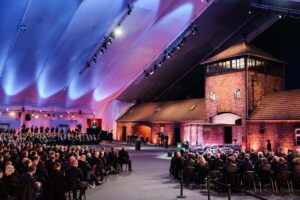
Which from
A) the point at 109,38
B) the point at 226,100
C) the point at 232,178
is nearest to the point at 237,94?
the point at 226,100

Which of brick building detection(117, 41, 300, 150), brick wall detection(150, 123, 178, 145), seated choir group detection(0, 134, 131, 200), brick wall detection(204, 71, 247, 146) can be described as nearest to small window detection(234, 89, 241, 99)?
brick building detection(117, 41, 300, 150)

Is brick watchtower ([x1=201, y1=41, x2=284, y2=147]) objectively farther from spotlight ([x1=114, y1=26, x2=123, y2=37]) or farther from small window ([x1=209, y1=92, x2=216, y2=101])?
spotlight ([x1=114, y1=26, x2=123, y2=37])

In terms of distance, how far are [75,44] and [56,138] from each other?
9480 mm

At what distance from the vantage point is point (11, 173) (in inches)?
340

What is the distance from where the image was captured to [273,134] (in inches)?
1024

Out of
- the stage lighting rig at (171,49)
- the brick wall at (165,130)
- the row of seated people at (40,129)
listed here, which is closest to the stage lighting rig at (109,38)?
the stage lighting rig at (171,49)

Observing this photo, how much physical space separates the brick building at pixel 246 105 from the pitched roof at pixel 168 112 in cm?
69

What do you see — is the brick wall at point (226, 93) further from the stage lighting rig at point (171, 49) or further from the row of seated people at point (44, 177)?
the row of seated people at point (44, 177)

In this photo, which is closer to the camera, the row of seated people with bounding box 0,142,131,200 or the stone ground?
the row of seated people with bounding box 0,142,131,200

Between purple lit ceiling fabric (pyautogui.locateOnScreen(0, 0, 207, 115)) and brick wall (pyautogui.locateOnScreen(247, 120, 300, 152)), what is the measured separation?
12409 millimetres

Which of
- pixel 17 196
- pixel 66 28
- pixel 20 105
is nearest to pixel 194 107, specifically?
pixel 66 28

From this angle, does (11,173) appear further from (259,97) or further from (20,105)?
(20,105)

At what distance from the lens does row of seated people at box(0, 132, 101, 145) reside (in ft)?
91.4

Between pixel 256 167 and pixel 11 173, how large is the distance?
30.1ft
